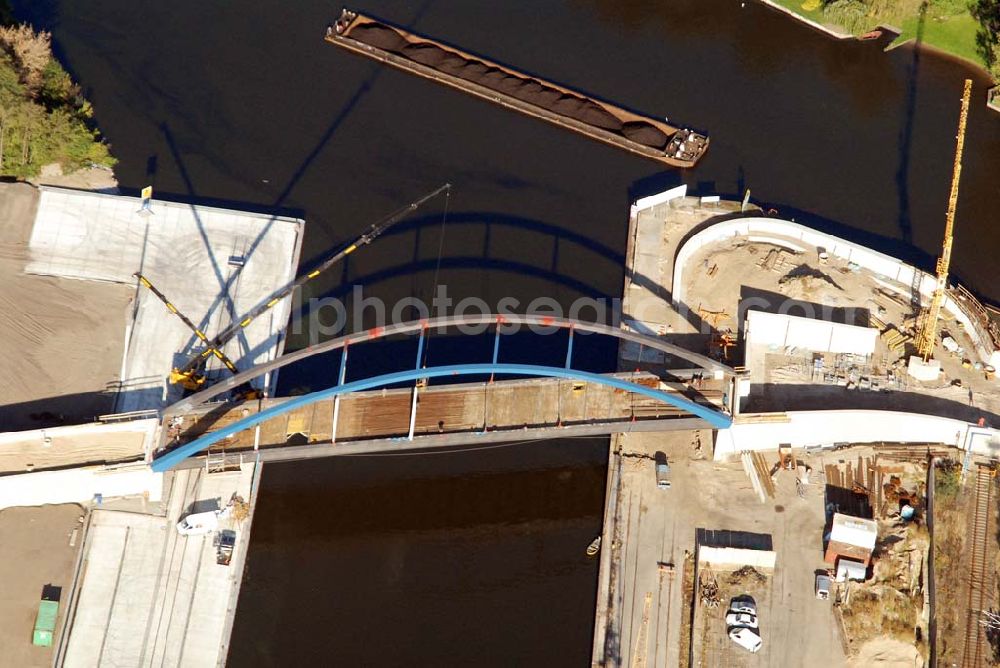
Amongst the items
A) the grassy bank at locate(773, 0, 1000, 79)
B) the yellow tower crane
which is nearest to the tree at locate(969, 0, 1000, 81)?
the grassy bank at locate(773, 0, 1000, 79)

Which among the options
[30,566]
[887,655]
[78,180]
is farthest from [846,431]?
[78,180]

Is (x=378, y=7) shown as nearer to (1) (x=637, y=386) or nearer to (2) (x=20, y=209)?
(2) (x=20, y=209)

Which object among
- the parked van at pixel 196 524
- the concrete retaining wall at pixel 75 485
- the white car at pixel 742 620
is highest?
the concrete retaining wall at pixel 75 485

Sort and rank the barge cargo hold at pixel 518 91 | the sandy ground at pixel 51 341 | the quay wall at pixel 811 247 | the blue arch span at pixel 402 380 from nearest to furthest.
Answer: the blue arch span at pixel 402 380 < the sandy ground at pixel 51 341 < the quay wall at pixel 811 247 < the barge cargo hold at pixel 518 91

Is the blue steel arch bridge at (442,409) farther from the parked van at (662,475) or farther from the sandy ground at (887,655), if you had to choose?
the sandy ground at (887,655)

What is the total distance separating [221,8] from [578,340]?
4812 cm

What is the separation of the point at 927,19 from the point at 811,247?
3218cm

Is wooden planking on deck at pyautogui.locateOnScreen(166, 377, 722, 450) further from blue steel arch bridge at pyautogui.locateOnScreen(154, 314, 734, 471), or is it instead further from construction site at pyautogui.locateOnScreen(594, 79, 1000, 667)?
construction site at pyautogui.locateOnScreen(594, 79, 1000, 667)

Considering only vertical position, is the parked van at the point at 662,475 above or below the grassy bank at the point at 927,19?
below

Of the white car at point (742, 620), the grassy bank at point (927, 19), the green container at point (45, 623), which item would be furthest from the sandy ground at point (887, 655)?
the grassy bank at point (927, 19)

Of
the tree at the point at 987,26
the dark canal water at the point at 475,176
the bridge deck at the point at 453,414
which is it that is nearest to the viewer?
the dark canal water at the point at 475,176

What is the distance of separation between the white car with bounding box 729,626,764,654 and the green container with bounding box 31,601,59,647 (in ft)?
151

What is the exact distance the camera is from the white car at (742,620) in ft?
226

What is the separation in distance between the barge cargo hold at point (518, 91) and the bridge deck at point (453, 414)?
26085mm
